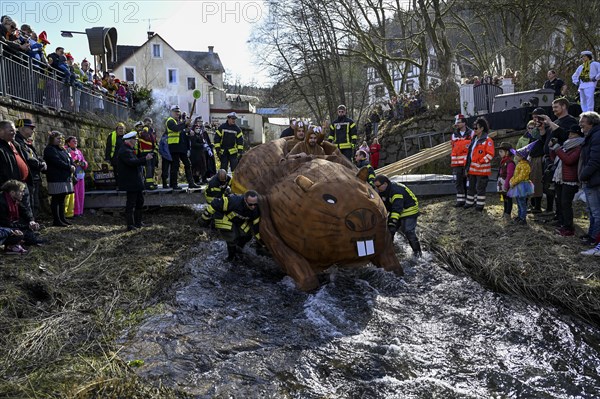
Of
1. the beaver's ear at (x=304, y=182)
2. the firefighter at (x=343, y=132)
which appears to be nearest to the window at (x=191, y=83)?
the firefighter at (x=343, y=132)

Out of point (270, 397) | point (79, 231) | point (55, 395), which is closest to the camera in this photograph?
point (55, 395)

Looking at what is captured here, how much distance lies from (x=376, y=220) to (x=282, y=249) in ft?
3.77

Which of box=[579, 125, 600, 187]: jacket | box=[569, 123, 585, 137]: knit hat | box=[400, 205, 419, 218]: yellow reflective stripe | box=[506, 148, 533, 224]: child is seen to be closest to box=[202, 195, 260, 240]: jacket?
box=[400, 205, 419, 218]: yellow reflective stripe

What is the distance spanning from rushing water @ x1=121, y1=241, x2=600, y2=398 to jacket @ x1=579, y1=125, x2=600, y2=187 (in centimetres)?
216

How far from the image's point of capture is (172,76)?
158ft

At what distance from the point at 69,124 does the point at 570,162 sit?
11103mm

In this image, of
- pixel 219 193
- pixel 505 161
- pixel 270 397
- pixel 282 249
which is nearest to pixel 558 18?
pixel 505 161

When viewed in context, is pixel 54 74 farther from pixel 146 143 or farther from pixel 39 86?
pixel 146 143

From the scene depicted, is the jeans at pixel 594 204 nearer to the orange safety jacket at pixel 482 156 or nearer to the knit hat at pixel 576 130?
the knit hat at pixel 576 130

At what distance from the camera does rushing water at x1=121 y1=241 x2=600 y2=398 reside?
414cm

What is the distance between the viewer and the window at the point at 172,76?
48.0 meters

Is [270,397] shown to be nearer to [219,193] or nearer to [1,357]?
[1,357]

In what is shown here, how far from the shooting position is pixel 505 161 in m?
9.65

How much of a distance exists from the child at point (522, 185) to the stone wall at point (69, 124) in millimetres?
8914
